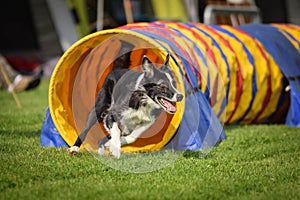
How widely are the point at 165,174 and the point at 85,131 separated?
3.73 feet

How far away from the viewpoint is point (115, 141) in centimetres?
494

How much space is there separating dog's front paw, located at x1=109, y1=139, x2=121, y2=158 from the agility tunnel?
0.24 metres

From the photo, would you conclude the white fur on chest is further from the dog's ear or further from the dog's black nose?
the dog's black nose

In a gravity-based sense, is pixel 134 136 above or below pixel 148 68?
below

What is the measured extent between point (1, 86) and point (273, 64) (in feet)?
16.6

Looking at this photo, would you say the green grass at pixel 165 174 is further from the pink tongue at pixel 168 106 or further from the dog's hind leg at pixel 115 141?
the pink tongue at pixel 168 106

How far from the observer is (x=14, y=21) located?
13.9 metres

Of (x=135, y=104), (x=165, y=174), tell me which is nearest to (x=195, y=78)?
(x=135, y=104)

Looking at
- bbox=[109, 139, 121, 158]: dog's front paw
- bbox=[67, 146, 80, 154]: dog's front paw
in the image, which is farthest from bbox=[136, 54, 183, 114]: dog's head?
bbox=[67, 146, 80, 154]: dog's front paw

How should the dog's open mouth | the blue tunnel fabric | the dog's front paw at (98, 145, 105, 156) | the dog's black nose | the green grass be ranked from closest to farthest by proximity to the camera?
the green grass < the dog's black nose < the dog's open mouth < the dog's front paw at (98, 145, 105, 156) < the blue tunnel fabric

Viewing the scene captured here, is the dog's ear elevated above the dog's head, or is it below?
above

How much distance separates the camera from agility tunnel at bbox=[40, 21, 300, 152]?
5.19 metres

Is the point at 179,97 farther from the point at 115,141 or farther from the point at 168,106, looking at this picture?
the point at 115,141

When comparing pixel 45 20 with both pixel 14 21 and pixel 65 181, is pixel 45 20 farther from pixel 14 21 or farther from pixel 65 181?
pixel 65 181
